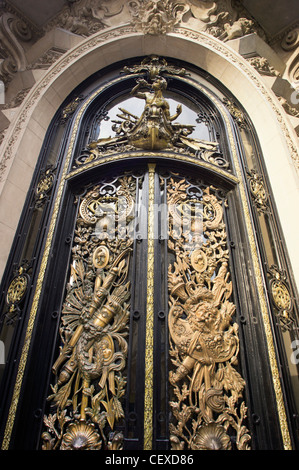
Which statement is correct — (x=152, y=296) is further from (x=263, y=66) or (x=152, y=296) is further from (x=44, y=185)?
(x=263, y=66)

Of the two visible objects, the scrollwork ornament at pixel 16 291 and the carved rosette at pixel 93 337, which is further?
the scrollwork ornament at pixel 16 291

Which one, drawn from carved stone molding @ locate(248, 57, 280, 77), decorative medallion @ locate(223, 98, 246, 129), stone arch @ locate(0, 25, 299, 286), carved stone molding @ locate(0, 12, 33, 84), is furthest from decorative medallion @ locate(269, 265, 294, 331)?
carved stone molding @ locate(0, 12, 33, 84)

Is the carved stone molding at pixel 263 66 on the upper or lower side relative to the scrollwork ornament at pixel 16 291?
upper

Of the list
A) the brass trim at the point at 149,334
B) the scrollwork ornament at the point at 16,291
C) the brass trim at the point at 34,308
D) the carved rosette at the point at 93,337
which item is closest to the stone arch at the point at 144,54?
the scrollwork ornament at the point at 16,291

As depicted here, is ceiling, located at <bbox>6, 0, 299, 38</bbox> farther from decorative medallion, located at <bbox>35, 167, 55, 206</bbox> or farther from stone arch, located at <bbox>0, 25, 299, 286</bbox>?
decorative medallion, located at <bbox>35, 167, 55, 206</bbox>

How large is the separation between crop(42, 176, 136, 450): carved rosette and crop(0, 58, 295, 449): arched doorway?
0.04 ft

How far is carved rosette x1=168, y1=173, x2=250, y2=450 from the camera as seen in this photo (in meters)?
2.78

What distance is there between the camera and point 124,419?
9.16 feet

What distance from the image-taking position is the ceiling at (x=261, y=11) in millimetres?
5574

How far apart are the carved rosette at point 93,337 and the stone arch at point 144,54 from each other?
100cm

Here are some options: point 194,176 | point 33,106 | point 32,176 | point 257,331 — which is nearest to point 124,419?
point 257,331

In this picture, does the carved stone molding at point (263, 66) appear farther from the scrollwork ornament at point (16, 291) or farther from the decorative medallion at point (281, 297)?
the scrollwork ornament at point (16, 291)

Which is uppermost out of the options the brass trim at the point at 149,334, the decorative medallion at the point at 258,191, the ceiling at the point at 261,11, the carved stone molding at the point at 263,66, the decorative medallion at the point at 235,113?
the ceiling at the point at 261,11

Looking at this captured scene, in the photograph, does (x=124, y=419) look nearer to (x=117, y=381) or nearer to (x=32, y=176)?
(x=117, y=381)
